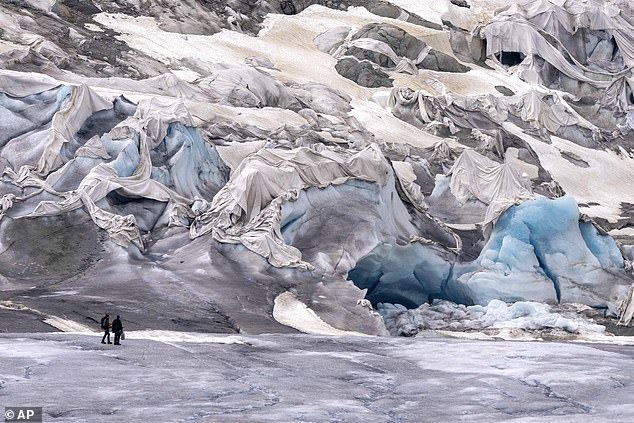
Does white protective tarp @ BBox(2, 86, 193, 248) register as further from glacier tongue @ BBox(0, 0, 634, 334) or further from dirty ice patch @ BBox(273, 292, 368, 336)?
dirty ice patch @ BBox(273, 292, 368, 336)

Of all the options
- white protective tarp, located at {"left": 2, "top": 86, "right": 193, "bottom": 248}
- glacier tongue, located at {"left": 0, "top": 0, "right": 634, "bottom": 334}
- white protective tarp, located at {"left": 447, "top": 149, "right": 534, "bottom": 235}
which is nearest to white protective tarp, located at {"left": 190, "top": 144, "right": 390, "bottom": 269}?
glacier tongue, located at {"left": 0, "top": 0, "right": 634, "bottom": 334}

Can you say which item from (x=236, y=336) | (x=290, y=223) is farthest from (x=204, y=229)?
(x=236, y=336)

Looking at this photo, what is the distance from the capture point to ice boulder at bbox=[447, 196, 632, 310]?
31312mm

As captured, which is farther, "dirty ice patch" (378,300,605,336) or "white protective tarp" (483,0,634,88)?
"white protective tarp" (483,0,634,88)

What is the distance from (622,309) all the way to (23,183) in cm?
1717

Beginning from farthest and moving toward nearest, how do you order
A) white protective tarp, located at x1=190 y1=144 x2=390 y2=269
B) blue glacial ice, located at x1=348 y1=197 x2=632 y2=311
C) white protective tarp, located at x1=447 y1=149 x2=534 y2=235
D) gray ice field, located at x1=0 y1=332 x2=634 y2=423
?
white protective tarp, located at x1=447 y1=149 x2=534 y2=235 → blue glacial ice, located at x1=348 y1=197 x2=632 y2=311 → white protective tarp, located at x1=190 y1=144 x2=390 y2=269 → gray ice field, located at x1=0 y1=332 x2=634 y2=423

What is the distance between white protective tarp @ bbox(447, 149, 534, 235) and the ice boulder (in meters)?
7.35

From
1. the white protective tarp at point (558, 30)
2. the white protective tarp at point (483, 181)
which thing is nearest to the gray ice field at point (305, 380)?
the white protective tarp at point (483, 181)

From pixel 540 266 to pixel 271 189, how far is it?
8478 mm

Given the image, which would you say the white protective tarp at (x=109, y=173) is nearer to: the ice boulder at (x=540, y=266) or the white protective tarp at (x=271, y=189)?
the white protective tarp at (x=271, y=189)

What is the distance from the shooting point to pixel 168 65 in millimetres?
51938

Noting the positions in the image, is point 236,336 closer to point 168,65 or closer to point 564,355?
point 564,355

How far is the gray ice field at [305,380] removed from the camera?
47.7 feet

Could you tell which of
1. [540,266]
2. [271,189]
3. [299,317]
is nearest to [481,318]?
[540,266]
